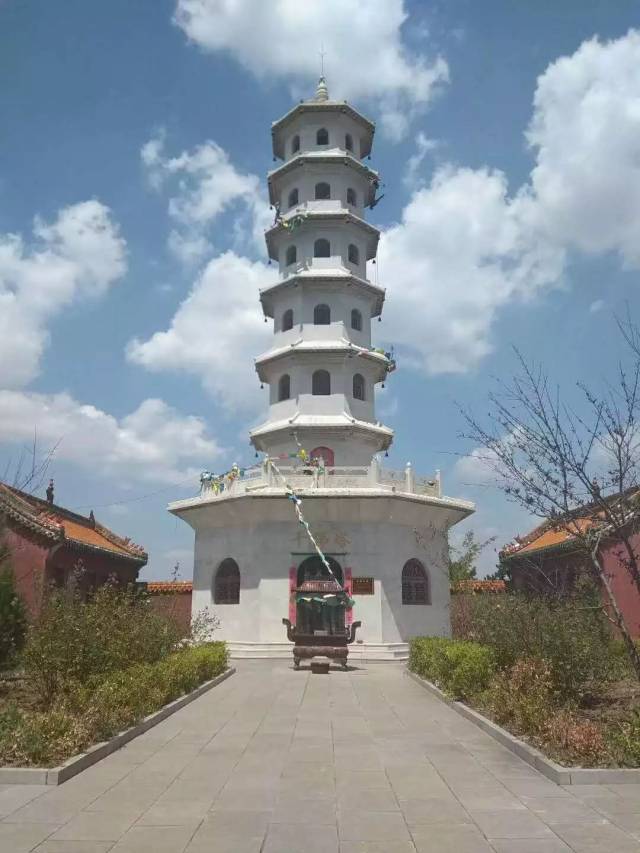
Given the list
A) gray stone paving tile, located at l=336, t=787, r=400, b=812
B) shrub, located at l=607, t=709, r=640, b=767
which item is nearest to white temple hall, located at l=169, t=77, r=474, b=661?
shrub, located at l=607, t=709, r=640, b=767

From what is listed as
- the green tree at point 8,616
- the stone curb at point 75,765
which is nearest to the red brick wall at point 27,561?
the green tree at point 8,616

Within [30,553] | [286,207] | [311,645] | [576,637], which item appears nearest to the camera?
[576,637]

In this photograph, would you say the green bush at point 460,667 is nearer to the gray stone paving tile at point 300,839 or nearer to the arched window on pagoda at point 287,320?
the gray stone paving tile at point 300,839

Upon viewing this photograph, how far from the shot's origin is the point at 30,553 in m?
22.5

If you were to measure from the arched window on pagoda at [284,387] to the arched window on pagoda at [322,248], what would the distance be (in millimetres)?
5288

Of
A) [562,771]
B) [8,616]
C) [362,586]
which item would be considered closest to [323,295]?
[362,586]

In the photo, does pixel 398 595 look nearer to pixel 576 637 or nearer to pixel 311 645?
pixel 311 645

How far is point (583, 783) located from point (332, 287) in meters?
22.7

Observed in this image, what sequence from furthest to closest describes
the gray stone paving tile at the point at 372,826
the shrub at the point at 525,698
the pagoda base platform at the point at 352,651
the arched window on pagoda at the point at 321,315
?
the arched window on pagoda at the point at 321,315 < the pagoda base platform at the point at 352,651 < the shrub at the point at 525,698 < the gray stone paving tile at the point at 372,826

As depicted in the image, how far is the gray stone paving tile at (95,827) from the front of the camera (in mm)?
5695

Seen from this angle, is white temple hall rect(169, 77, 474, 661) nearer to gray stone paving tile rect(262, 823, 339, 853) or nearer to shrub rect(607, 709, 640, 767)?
shrub rect(607, 709, 640, 767)

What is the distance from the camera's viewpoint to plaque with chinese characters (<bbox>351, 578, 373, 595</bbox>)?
2314cm

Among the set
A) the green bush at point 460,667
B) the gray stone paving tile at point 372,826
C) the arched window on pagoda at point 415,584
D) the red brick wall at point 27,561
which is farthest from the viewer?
the arched window on pagoda at point 415,584

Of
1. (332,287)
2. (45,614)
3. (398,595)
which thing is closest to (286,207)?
(332,287)
